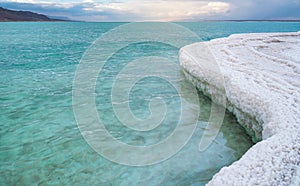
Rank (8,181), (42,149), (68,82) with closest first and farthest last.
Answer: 1. (8,181)
2. (42,149)
3. (68,82)

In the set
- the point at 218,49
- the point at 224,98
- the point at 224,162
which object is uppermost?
the point at 218,49

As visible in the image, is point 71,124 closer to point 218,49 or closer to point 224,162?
point 224,162

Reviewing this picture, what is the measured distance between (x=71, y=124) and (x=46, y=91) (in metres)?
3.43

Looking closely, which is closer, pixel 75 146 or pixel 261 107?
pixel 261 107

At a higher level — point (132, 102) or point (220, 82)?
point (220, 82)

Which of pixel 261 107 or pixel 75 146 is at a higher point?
pixel 261 107

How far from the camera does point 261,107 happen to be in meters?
5.53

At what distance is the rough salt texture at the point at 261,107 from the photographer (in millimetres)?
3168

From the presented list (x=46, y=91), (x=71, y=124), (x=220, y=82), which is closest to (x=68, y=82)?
(x=46, y=91)

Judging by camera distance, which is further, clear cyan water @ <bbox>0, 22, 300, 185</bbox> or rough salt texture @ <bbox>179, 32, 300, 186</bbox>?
clear cyan water @ <bbox>0, 22, 300, 185</bbox>

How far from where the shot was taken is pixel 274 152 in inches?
142

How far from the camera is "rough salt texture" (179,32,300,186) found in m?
3.17

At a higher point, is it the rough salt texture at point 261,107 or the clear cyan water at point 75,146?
the rough salt texture at point 261,107

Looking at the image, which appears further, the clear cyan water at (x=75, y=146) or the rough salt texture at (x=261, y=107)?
the clear cyan water at (x=75, y=146)
